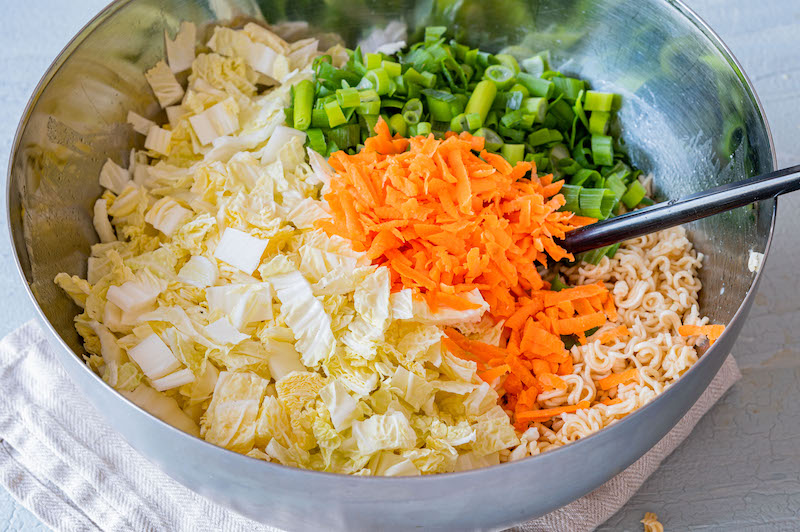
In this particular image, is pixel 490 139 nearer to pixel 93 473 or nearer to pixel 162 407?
pixel 162 407

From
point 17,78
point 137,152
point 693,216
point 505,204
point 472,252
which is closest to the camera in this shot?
point 693,216

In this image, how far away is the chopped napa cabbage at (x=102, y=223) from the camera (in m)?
1.91

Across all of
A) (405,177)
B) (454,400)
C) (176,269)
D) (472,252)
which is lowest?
(454,400)

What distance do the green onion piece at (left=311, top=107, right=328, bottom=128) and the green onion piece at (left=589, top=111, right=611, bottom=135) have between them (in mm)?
785

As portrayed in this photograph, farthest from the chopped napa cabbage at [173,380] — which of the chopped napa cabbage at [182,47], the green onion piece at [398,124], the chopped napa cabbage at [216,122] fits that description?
the chopped napa cabbage at [182,47]

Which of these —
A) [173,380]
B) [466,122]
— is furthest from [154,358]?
[466,122]

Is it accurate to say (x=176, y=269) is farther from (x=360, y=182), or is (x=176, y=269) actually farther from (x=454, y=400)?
(x=454, y=400)

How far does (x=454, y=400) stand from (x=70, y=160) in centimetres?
118

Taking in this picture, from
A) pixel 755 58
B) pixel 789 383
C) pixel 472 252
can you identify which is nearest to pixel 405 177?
pixel 472 252

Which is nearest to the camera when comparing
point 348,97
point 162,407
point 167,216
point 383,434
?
point 383,434

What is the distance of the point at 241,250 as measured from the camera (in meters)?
1.75

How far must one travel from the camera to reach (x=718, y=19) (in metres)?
2.65

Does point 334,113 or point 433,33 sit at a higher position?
point 433,33

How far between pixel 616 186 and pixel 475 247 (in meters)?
0.55
